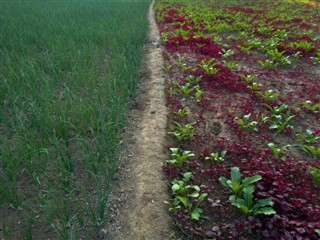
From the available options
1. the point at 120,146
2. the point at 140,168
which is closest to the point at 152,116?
the point at 120,146

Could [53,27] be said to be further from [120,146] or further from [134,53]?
[120,146]

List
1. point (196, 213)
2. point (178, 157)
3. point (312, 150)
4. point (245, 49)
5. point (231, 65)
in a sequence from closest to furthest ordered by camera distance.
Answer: point (196, 213), point (178, 157), point (312, 150), point (231, 65), point (245, 49)

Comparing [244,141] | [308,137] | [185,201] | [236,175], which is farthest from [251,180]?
[308,137]

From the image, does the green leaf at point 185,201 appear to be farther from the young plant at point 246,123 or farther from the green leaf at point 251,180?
the young plant at point 246,123

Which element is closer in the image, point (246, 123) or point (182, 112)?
point (246, 123)

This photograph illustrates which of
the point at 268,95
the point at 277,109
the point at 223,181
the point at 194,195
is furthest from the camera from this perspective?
the point at 268,95

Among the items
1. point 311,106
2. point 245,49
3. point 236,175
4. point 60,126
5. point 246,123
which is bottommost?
point 245,49

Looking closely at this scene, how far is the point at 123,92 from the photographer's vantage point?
4.16 meters

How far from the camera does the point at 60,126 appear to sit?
3191 mm

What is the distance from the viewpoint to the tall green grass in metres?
2.38

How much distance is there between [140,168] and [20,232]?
1.22 m

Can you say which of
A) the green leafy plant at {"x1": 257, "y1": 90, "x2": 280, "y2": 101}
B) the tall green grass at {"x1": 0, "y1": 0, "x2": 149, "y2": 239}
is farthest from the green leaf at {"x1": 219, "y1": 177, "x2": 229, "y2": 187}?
the green leafy plant at {"x1": 257, "y1": 90, "x2": 280, "y2": 101}

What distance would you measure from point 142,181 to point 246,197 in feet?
3.24

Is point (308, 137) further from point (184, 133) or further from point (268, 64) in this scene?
point (268, 64)
